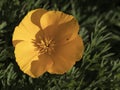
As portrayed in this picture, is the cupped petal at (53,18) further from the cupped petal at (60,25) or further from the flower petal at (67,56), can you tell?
the flower petal at (67,56)

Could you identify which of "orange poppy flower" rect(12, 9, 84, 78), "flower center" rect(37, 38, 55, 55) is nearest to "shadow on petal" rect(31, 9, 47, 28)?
"orange poppy flower" rect(12, 9, 84, 78)

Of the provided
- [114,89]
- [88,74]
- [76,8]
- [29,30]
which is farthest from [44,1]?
[114,89]

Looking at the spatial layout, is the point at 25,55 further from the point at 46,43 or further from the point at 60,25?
the point at 60,25

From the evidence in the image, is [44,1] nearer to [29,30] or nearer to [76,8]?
[76,8]

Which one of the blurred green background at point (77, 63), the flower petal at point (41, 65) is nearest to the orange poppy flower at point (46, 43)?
the flower petal at point (41, 65)

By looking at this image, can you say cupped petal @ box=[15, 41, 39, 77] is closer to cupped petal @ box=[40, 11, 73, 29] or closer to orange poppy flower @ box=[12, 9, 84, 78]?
orange poppy flower @ box=[12, 9, 84, 78]
